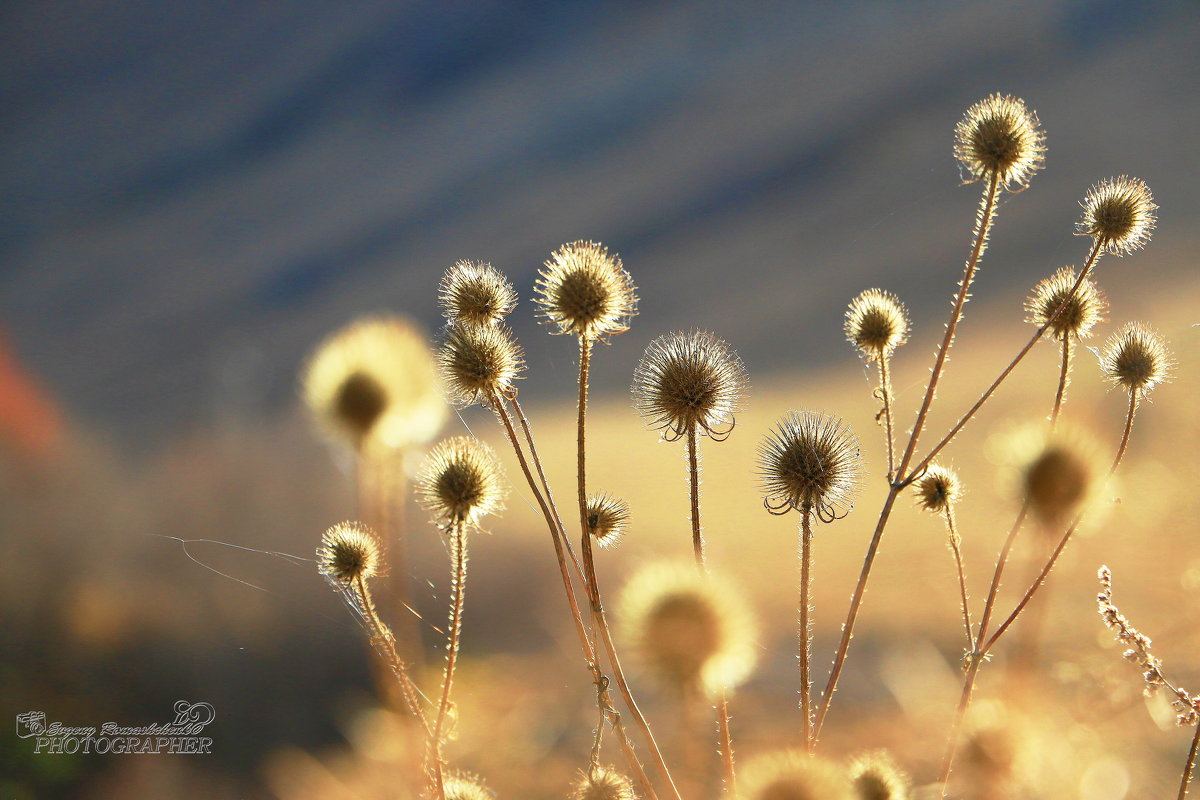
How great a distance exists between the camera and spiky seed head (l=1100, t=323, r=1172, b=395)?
1.53m

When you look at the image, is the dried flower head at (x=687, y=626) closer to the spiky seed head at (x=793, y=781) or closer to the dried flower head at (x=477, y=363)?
the spiky seed head at (x=793, y=781)

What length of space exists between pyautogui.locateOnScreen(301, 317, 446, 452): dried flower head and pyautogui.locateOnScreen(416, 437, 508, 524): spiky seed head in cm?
9

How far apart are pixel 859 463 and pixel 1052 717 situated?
1.32 meters

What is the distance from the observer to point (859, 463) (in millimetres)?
1205

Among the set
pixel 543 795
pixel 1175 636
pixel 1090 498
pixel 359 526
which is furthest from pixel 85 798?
pixel 1175 636

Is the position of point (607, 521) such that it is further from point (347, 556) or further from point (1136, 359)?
point (1136, 359)

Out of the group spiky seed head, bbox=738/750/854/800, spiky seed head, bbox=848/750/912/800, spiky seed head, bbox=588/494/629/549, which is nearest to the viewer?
spiky seed head, bbox=738/750/854/800

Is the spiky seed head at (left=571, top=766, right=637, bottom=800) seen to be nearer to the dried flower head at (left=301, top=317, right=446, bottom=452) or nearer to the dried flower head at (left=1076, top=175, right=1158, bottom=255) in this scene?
the dried flower head at (left=301, top=317, right=446, bottom=452)

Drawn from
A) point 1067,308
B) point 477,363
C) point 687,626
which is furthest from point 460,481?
point 1067,308

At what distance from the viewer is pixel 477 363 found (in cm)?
123

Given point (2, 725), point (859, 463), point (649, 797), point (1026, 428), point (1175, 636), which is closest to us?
point (649, 797)

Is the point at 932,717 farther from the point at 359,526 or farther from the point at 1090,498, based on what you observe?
the point at 359,526

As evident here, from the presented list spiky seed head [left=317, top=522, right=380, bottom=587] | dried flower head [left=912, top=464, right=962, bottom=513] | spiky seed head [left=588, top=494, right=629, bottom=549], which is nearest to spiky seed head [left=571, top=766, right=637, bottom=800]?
spiky seed head [left=588, top=494, right=629, bottom=549]

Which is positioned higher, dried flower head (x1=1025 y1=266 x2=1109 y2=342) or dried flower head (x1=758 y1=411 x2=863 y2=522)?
dried flower head (x1=1025 y1=266 x2=1109 y2=342)
